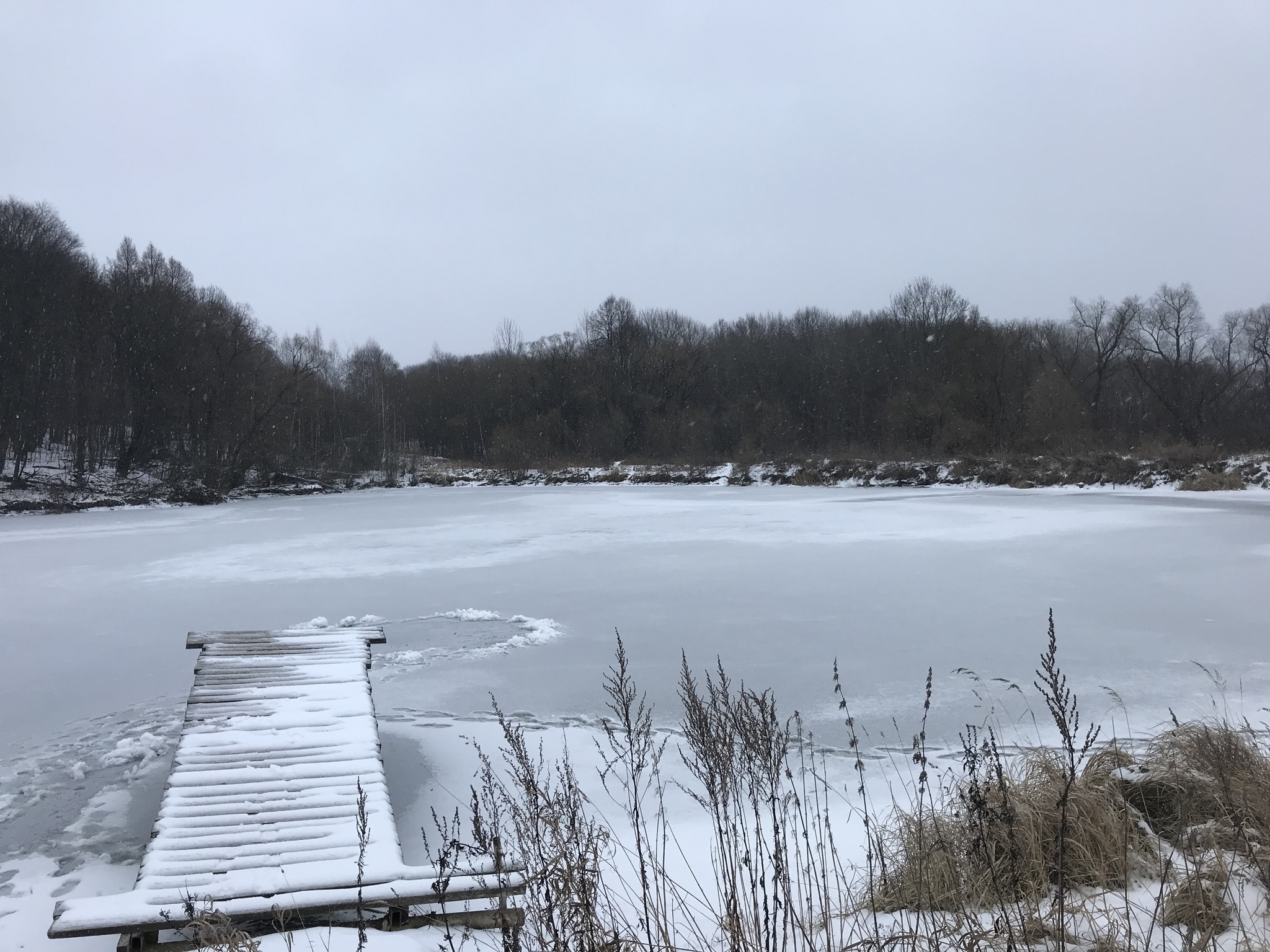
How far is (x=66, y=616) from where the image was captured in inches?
306

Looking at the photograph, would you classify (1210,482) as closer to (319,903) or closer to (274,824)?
(274,824)

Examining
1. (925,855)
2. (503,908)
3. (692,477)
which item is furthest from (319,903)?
(692,477)

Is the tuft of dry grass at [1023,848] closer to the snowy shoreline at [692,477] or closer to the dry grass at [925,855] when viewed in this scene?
the dry grass at [925,855]

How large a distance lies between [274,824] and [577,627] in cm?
395

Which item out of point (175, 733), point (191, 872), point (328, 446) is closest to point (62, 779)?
point (175, 733)

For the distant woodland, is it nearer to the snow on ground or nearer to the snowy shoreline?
the snowy shoreline

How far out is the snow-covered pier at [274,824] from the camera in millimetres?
2484

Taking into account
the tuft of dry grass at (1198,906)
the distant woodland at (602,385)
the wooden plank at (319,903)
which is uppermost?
the distant woodland at (602,385)

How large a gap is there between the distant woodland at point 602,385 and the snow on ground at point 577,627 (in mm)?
17729

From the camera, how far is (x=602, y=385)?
152 ft

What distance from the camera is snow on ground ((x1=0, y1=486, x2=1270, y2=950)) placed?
13.5 feet

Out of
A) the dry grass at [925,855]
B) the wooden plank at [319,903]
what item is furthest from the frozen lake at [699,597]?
the wooden plank at [319,903]

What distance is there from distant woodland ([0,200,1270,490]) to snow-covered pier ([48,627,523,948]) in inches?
1053

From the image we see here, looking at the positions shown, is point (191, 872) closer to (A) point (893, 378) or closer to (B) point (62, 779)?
(B) point (62, 779)
